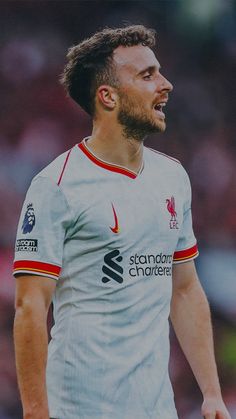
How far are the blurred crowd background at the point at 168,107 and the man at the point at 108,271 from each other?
3.48 m

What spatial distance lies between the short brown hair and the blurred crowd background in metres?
3.35

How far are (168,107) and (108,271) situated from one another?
419 cm

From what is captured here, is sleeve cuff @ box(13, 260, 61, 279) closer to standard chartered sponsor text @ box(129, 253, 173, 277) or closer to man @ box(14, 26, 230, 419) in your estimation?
man @ box(14, 26, 230, 419)

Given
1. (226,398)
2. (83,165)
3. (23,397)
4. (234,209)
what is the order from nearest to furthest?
(23,397) < (83,165) < (226,398) < (234,209)

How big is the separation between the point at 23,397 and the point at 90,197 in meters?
0.67

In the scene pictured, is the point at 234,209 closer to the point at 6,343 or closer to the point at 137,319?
the point at 6,343

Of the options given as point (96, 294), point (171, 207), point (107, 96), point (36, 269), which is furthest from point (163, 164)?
point (36, 269)

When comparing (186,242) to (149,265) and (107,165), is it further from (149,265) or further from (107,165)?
(107,165)

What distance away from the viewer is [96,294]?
3215mm

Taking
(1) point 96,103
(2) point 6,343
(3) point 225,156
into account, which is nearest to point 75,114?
(3) point 225,156

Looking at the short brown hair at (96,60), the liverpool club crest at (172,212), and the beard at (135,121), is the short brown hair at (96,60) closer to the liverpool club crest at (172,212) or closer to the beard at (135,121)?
the beard at (135,121)

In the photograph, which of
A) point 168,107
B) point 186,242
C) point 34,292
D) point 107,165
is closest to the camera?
point 34,292

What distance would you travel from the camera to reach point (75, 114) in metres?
7.19

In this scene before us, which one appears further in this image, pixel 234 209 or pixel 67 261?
pixel 234 209
